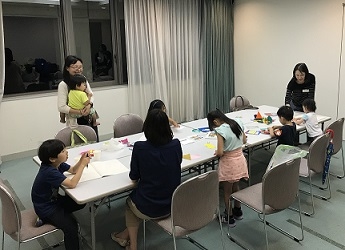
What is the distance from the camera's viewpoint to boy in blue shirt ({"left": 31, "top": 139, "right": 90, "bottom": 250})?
2.09 meters

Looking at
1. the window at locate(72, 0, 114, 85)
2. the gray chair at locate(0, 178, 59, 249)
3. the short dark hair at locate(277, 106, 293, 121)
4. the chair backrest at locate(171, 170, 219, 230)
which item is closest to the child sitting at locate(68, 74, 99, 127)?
the gray chair at locate(0, 178, 59, 249)

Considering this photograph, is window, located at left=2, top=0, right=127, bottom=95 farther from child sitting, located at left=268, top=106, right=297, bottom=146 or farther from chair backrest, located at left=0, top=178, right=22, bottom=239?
child sitting, located at left=268, top=106, right=297, bottom=146

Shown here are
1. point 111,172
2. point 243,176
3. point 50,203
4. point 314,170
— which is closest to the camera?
point 50,203

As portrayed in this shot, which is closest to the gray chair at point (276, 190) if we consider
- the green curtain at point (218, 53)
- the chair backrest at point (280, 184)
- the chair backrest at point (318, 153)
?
the chair backrest at point (280, 184)

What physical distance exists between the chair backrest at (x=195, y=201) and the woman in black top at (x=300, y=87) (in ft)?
8.61

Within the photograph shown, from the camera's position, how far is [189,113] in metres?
6.44

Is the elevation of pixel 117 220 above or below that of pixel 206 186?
below

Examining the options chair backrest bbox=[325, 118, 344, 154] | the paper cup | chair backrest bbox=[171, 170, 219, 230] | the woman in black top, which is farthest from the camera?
the woman in black top

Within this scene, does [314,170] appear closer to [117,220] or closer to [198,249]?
[198,249]

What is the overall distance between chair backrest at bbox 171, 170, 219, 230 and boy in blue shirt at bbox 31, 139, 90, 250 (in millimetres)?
696

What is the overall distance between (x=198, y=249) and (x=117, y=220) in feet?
2.79

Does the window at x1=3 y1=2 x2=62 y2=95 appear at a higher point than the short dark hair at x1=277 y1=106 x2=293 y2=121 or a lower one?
higher

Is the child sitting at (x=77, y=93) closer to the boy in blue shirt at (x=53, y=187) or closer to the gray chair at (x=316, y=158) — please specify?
the boy in blue shirt at (x=53, y=187)

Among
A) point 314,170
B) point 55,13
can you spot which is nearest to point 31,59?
point 55,13
